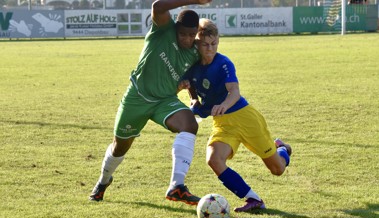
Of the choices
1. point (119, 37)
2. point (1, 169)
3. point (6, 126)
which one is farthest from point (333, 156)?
point (119, 37)

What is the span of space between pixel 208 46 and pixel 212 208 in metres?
1.45

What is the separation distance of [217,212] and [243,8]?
4549 cm

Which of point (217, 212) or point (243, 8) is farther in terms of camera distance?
point (243, 8)

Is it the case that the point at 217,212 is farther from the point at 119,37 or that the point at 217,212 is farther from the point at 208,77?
the point at 119,37

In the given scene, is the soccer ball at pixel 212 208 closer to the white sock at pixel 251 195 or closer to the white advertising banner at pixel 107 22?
the white sock at pixel 251 195

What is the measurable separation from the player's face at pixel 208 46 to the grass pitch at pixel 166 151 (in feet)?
4.63

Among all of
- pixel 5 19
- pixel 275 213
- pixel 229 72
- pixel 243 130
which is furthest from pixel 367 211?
pixel 5 19

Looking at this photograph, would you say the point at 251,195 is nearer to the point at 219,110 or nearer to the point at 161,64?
the point at 219,110

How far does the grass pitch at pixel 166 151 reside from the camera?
659cm

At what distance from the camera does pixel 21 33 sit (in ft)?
162

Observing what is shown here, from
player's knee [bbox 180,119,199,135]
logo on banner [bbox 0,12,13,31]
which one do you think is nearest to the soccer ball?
player's knee [bbox 180,119,199,135]

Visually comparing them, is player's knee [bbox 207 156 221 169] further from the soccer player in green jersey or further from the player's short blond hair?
the player's short blond hair

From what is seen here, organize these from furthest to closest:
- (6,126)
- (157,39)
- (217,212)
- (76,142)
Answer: (6,126)
(76,142)
(157,39)
(217,212)

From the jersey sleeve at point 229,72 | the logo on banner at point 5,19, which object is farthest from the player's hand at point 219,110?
the logo on banner at point 5,19
